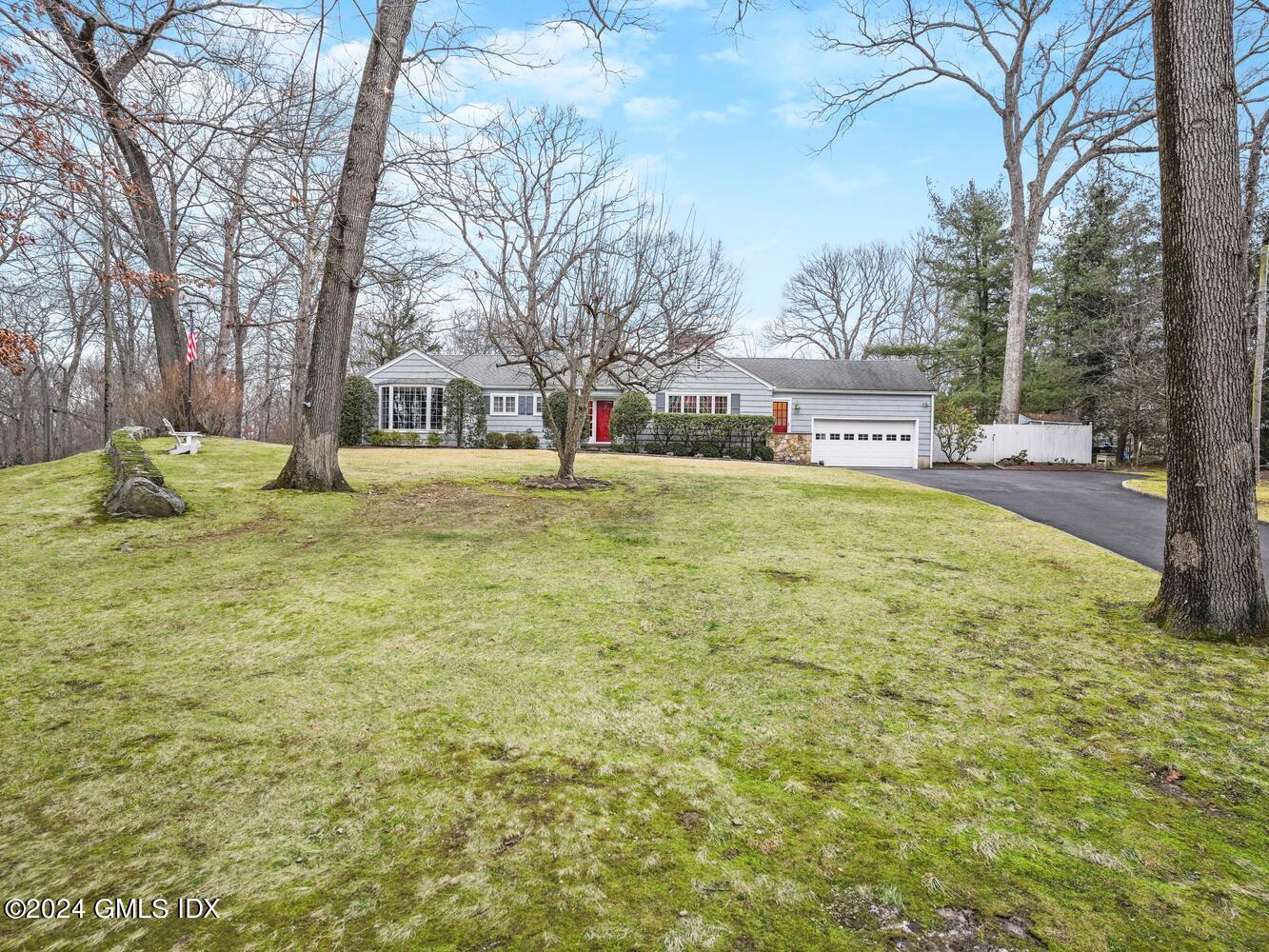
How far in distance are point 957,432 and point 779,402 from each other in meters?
6.15

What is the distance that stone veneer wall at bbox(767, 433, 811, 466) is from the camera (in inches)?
857

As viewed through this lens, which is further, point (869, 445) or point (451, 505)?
point (869, 445)

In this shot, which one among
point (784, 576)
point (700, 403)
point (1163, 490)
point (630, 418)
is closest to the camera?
point (784, 576)

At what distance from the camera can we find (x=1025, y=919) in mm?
1616

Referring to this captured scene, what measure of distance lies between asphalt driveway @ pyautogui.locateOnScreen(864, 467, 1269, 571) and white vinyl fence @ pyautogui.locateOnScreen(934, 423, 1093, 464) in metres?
5.94

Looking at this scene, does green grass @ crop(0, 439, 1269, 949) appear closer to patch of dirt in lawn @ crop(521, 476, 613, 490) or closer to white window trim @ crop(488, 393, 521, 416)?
patch of dirt in lawn @ crop(521, 476, 613, 490)

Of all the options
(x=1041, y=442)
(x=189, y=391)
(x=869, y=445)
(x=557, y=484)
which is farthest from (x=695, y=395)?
(x=189, y=391)

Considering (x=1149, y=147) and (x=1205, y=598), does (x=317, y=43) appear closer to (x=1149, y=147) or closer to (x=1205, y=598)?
(x=1205, y=598)

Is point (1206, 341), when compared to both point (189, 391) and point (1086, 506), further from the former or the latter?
point (189, 391)

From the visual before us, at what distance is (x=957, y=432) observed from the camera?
2200 cm

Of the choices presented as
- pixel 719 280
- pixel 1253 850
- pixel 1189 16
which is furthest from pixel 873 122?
pixel 1253 850

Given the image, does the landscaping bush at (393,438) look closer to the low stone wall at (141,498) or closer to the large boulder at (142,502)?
the low stone wall at (141,498)

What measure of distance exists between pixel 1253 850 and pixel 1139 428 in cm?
2479

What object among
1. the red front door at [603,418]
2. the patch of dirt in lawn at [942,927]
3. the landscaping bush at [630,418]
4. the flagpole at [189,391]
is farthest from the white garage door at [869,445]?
the patch of dirt in lawn at [942,927]
